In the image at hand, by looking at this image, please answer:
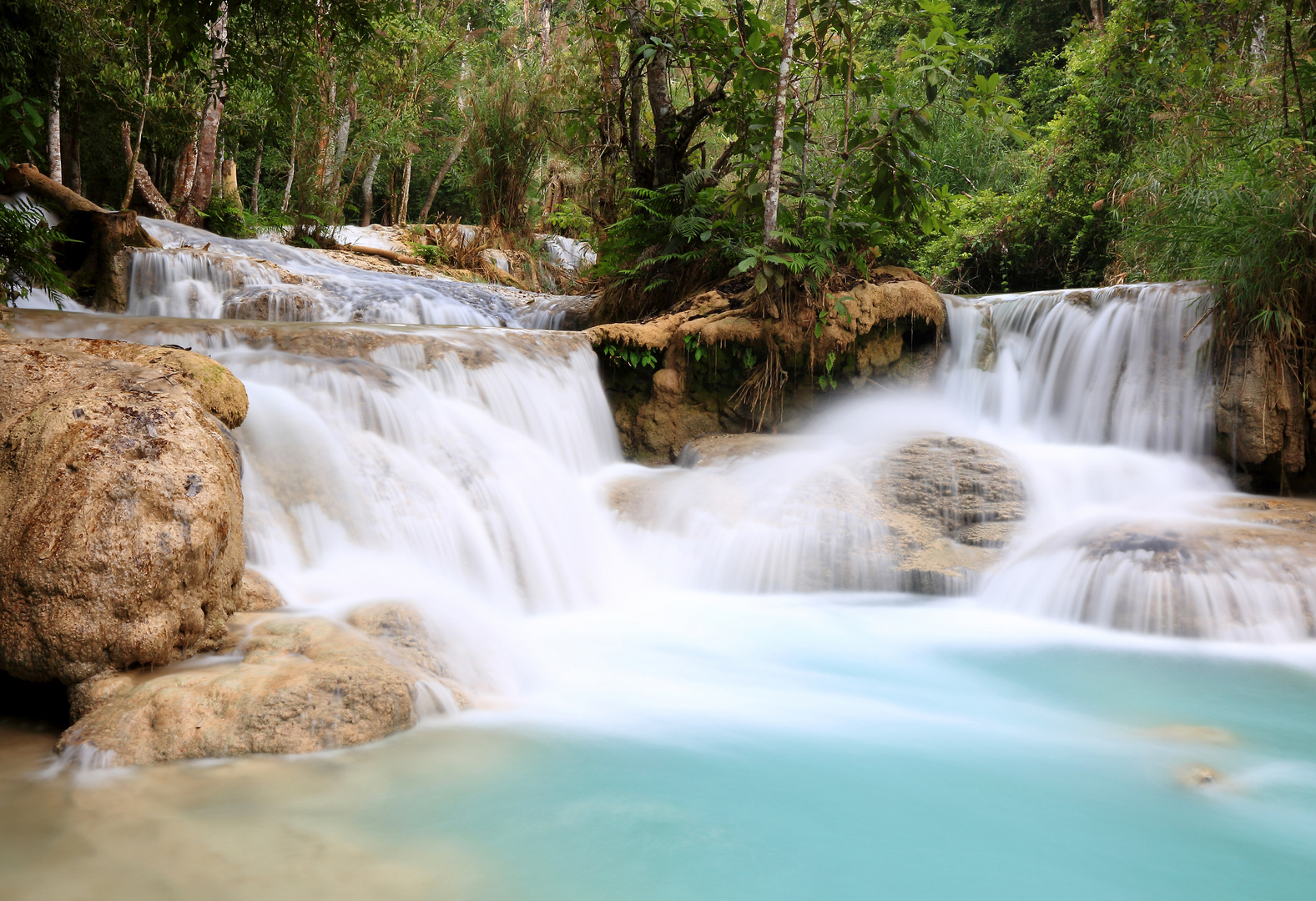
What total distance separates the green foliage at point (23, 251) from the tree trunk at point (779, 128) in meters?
4.95

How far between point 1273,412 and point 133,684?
717cm

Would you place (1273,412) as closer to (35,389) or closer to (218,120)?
(35,389)

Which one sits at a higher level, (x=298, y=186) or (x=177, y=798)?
(x=298, y=186)

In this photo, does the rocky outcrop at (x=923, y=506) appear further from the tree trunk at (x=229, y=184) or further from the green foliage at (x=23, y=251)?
the tree trunk at (x=229, y=184)

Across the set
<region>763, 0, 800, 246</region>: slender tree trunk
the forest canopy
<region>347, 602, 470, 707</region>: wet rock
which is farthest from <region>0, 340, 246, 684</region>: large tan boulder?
<region>763, 0, 800, 246</region>: slender tree trunk

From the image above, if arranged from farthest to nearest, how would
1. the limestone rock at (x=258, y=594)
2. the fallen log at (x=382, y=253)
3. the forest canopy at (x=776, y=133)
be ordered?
the fallen log at (x=382, y=253)
the forest canopy at (x=776, y=133)
the limestone rock at (x=258, y=594)

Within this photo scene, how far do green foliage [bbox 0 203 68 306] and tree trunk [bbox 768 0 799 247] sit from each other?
16.3 feet

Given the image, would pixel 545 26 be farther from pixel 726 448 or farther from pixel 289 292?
pixel 726 448

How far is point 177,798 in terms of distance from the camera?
7.36 feet

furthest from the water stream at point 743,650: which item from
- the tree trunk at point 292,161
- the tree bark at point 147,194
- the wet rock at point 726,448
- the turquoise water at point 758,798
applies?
the tree trunk at point 292,161

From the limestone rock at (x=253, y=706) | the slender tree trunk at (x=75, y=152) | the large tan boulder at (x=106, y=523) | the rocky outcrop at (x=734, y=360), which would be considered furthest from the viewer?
the slender tree trunk at (x=75, y=152)

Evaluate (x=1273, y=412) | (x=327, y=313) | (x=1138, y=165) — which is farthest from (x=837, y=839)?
(x=1138, y=165)

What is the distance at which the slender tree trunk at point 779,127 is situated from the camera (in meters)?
6.55

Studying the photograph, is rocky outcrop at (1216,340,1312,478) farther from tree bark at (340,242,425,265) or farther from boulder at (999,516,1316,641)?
tree bark at (340,242,425,265)
